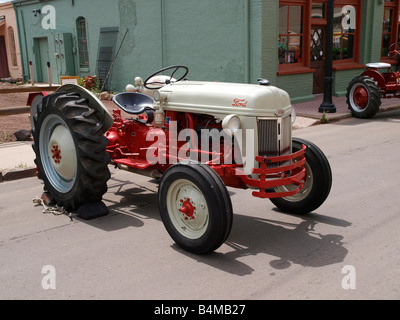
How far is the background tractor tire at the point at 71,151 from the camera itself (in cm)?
494

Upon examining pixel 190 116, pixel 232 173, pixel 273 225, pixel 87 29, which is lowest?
pixel 273 225

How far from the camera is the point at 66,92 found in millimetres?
5516

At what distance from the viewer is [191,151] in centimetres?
477

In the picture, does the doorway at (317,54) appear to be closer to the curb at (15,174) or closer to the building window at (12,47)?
the curb at (15,174)

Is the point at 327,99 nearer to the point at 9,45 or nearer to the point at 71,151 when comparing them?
the point at 71,151

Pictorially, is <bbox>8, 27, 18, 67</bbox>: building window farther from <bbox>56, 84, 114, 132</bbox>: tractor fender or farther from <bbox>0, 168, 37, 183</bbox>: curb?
<bbox>56, 84, 114, 132</bbox>: tractor fender

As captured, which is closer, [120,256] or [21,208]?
[120,256]

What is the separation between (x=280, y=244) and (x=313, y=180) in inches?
35.9

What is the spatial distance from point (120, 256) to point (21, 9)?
21.9 meters
